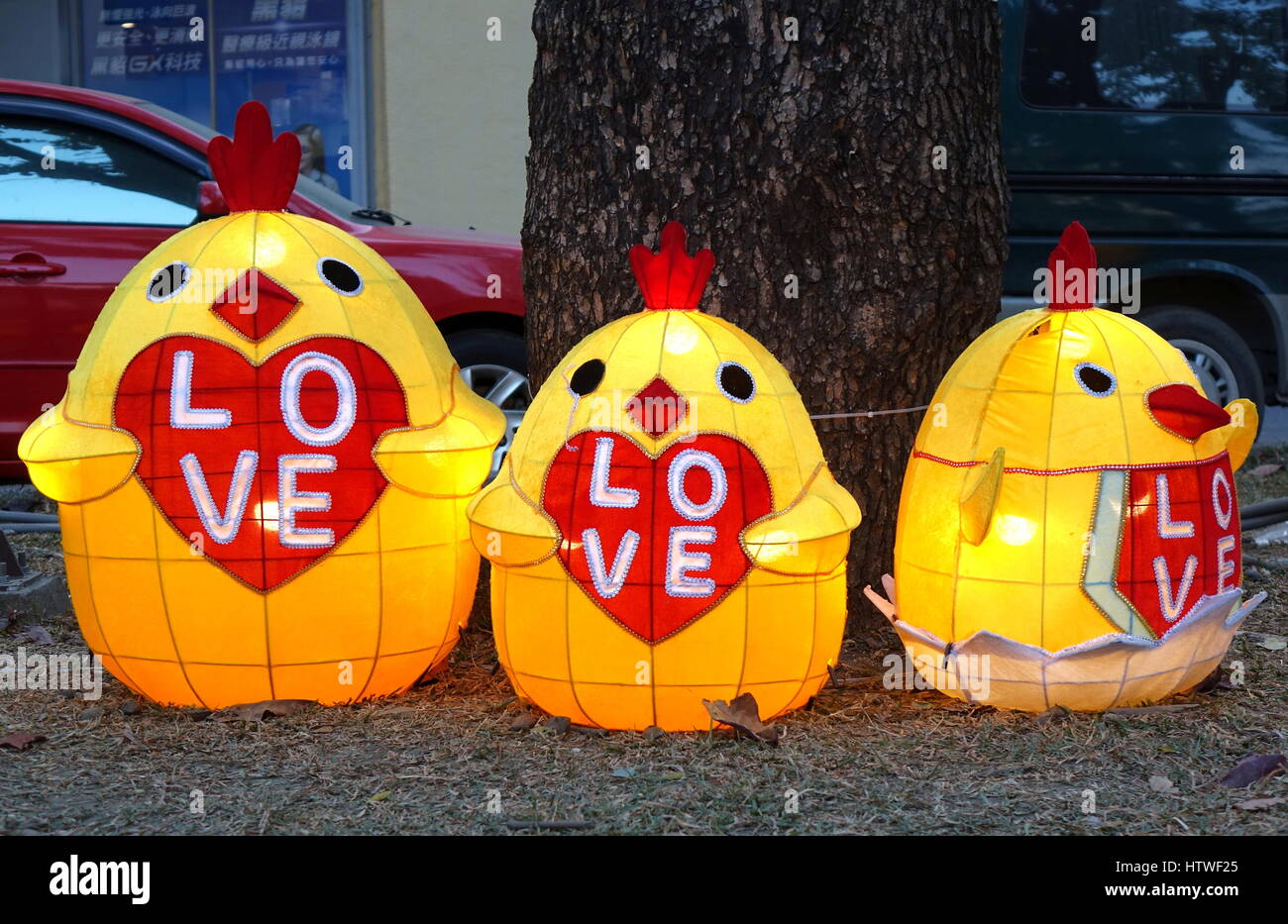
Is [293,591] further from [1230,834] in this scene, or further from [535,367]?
[1230,834]

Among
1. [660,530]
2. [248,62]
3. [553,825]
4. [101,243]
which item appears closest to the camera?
[553,825]

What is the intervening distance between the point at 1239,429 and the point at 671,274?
57.4 inches

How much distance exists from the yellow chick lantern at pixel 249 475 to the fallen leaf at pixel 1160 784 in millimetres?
1629

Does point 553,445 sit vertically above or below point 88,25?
below

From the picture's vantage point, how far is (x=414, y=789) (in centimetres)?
293

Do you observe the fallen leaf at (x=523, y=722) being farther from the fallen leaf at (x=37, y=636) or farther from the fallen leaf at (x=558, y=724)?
the fallen leaf at (x=37, y=636)

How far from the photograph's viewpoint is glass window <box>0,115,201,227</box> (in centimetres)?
583

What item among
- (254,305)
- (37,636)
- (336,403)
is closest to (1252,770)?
(336,403)

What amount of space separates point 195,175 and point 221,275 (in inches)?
109

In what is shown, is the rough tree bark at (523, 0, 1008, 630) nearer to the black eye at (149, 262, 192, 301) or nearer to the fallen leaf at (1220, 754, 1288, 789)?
the black eye at (149, 262, 192, 301)

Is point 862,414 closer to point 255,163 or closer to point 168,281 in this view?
point 255,163

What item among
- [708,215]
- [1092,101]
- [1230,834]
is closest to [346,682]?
[708,215]

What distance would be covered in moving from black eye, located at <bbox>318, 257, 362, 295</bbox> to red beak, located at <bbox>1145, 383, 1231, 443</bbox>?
1857mm

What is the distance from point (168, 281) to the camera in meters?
3.35
